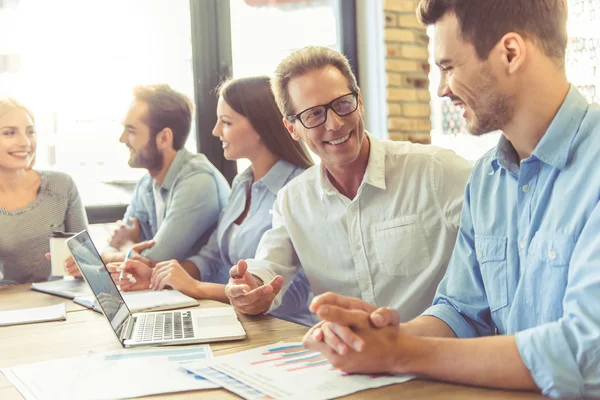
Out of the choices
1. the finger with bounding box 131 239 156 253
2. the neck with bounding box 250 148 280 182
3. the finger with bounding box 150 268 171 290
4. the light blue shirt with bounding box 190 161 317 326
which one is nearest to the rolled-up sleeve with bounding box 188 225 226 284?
the light blue shirt with bounding box 190 161 317 326

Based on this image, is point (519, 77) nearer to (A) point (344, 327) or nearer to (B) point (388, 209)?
(A) point (344, 327)

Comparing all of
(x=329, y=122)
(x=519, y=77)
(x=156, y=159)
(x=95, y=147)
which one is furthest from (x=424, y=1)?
(x=95, y=147)

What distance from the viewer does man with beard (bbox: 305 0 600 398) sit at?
102 cm

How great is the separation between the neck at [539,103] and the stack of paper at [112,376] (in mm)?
762

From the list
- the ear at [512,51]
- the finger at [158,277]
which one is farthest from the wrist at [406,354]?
the finger at [158,277]

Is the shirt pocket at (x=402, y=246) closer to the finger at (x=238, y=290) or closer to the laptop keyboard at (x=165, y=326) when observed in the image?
the finger at (x=238, y=290)

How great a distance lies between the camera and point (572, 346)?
3.27 ft

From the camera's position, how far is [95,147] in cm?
375

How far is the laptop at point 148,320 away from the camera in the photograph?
1509 mm

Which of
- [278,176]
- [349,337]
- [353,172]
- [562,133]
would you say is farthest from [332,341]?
[278,176]

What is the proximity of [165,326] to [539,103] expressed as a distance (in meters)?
1.01

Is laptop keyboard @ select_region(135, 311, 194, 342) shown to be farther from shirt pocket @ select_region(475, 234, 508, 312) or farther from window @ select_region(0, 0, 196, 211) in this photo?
window @ select_region(0, 0, 196, 211)

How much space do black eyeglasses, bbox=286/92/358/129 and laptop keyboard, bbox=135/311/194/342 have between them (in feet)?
2.25

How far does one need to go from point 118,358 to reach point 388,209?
37.3 inches
